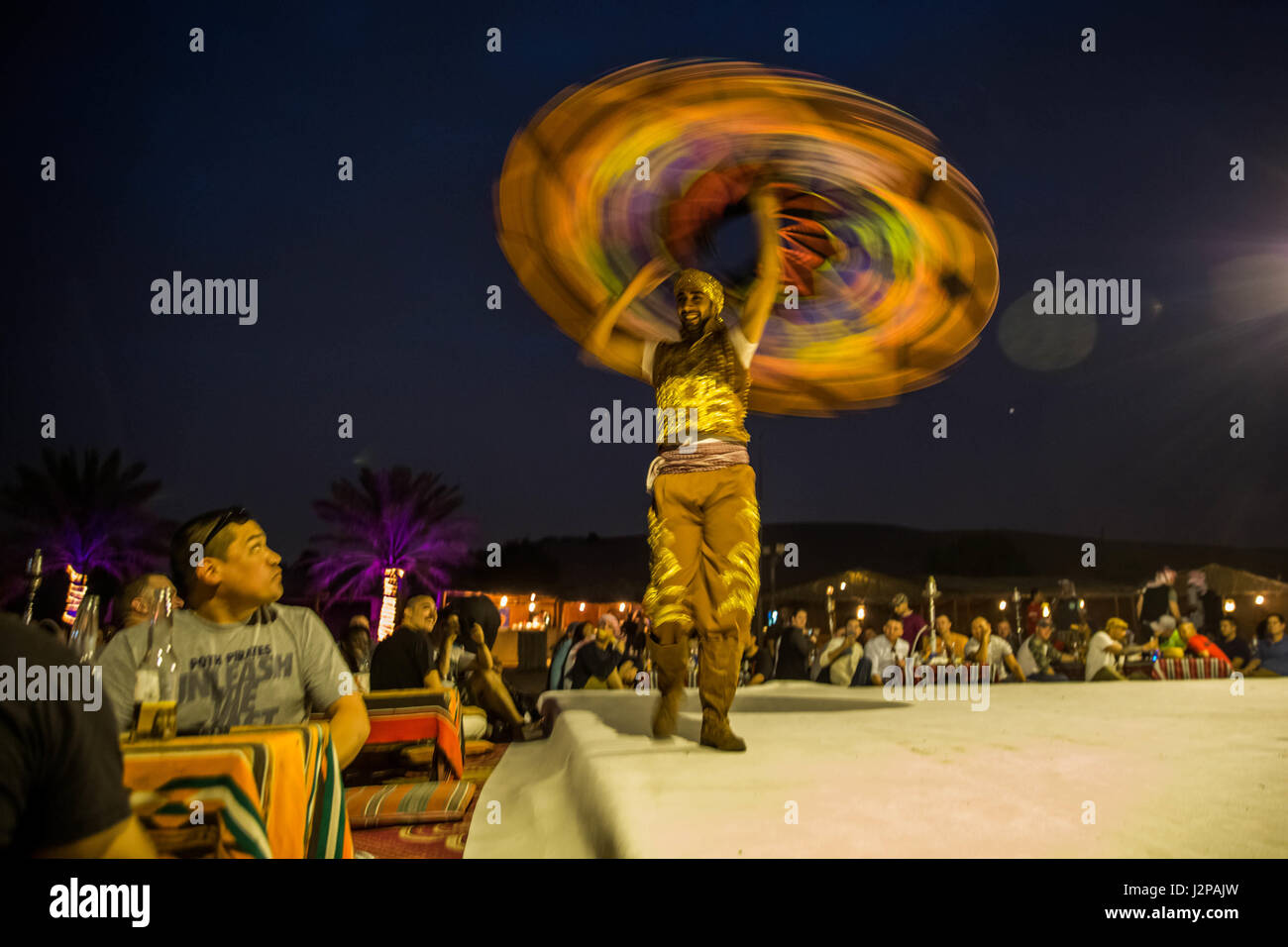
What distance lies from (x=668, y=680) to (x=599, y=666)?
5048mm

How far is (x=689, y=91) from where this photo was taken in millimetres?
3801

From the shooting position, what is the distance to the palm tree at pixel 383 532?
106 feet

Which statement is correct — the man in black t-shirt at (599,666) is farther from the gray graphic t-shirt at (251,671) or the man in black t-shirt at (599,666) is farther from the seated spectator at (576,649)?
the gray graphic t-shirt at (251,671)

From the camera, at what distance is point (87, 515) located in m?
27.9

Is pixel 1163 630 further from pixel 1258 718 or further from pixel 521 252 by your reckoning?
pixel 521 252

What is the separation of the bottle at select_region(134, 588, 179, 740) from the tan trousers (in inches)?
77.4

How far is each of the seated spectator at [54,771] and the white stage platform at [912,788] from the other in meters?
1.26

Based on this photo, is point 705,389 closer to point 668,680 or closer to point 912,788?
point 668,680

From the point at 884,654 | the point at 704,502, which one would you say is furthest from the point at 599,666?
the point at 704,502

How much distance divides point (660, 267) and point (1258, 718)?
389 cm

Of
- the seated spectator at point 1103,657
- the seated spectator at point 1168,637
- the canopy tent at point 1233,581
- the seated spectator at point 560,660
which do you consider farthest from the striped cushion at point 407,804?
the canopy tent at point 1233,581

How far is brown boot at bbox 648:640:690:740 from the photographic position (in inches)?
142

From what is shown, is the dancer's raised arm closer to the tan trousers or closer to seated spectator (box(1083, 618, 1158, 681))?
the tan trousers
